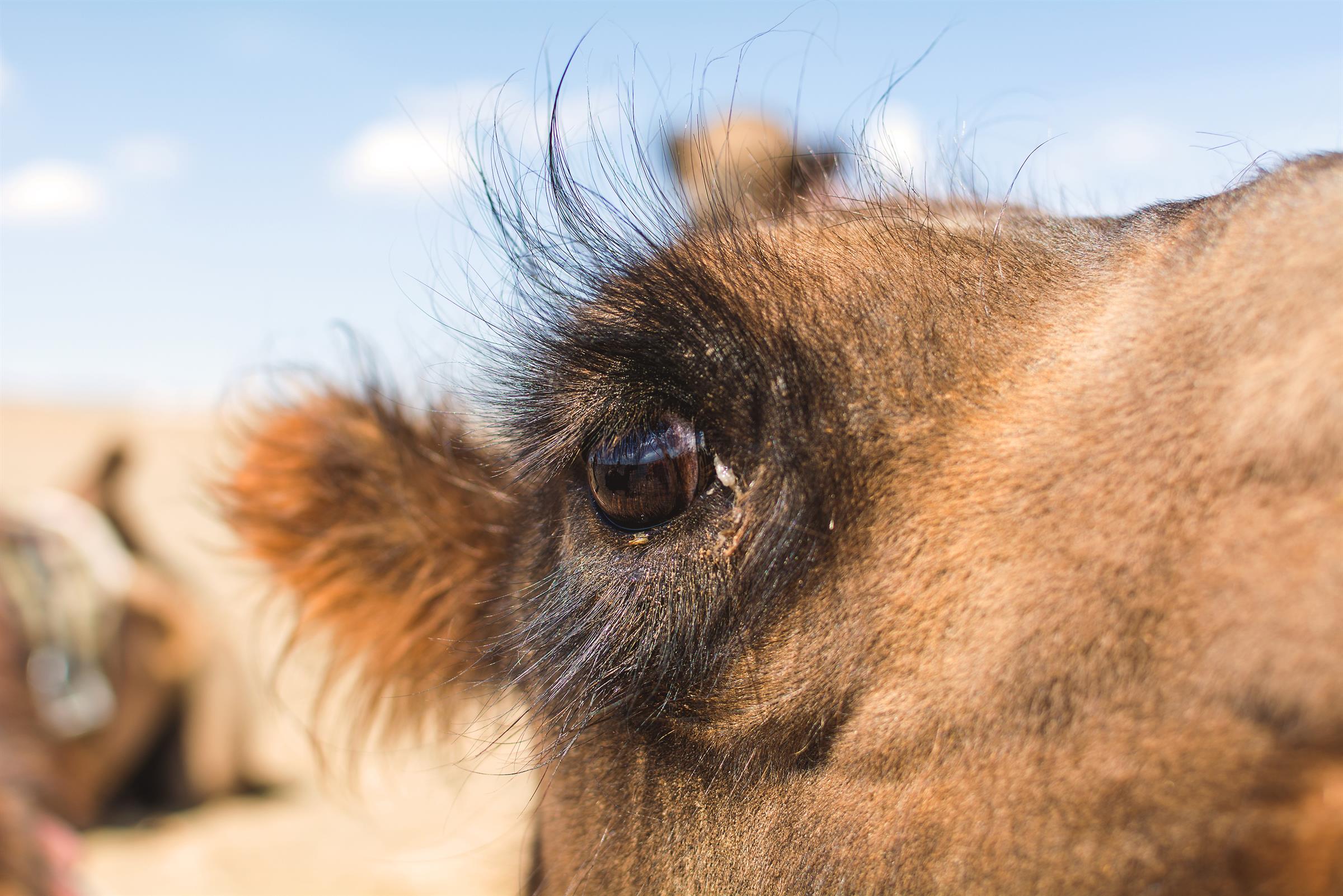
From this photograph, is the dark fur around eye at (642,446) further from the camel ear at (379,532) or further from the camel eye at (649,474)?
the camel ear at (379,532)

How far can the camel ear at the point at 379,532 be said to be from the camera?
268 cm

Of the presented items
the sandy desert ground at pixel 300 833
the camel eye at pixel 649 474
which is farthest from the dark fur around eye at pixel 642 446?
the sandy desert ground at pixel 300 833

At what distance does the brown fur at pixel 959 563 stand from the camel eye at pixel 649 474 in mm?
37

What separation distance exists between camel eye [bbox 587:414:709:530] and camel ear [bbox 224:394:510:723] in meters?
0.77

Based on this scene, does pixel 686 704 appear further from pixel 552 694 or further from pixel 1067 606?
pixel 1067 606

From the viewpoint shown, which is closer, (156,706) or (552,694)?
(552,694)

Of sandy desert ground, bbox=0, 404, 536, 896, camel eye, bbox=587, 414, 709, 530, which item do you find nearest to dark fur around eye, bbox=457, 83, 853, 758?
camel eye, bbox=587, 414, 709, 530

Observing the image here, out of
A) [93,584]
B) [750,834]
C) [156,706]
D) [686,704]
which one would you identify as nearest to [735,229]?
[686,704]

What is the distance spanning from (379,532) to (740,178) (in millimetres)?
1346

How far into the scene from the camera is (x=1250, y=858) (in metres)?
1.07

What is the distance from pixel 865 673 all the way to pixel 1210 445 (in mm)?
542

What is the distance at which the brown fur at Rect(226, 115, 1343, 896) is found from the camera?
45.2 inches

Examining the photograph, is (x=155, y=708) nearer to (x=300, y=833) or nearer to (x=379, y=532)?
(x=300, y=833)

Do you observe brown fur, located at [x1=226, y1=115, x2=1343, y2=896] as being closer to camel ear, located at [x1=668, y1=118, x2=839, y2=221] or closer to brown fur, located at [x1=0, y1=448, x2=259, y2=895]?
camel ear, located at [x1=668, y1=118, x2=839, y2=221]
